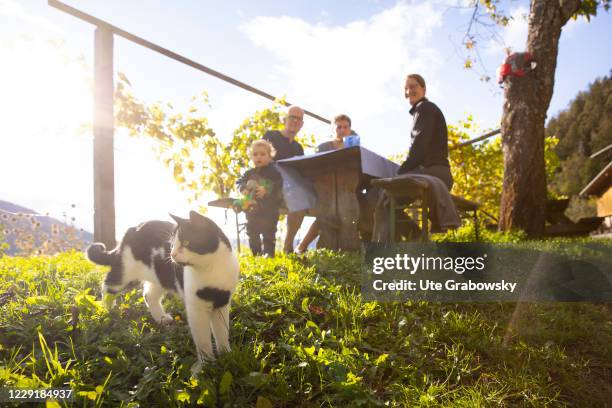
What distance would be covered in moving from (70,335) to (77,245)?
6374 millimetres

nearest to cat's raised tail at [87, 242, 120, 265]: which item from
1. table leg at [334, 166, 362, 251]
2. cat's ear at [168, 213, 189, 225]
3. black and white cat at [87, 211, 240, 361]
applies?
black and white cat at [87, 211, 240, 361]

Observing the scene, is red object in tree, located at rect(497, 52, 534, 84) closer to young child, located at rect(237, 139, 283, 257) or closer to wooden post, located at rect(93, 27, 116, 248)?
young child, located at rect(237, 139, 283, 257)

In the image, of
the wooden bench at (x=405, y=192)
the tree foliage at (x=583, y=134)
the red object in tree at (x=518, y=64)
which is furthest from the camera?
the tree foliage at (x=583, y=134)

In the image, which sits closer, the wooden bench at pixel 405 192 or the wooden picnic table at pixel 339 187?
the wooden bench at pixel 405 192

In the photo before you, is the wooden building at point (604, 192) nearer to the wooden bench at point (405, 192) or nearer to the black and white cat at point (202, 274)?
the wooden bench at point (405, 192)

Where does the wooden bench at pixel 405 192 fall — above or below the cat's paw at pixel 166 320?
above

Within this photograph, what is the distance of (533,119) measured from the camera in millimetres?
7117

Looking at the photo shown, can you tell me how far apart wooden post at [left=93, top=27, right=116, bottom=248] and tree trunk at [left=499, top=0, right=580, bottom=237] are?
22.2ft

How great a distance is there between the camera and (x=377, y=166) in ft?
18.0

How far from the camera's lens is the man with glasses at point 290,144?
5609 millimetres

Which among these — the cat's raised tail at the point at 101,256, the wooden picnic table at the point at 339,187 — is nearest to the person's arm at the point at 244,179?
the wooden picnic table at the point at 339,187

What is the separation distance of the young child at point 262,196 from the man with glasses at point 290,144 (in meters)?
0.32

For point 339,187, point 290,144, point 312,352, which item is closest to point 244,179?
point 290,144

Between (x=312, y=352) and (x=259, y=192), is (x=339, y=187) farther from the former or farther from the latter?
(x=312, y=352)
